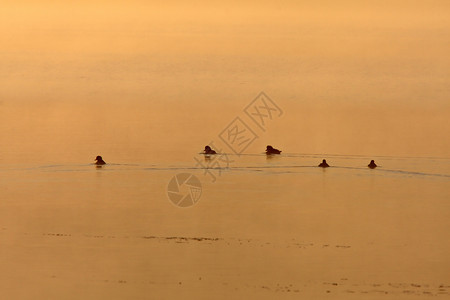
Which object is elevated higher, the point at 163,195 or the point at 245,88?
the point at 245,88

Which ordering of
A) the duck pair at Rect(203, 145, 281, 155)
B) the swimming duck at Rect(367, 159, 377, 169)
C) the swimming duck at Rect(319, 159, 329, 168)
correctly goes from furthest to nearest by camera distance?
the duck pair at Rect(203, 145, 281, 155) < the swimming duck at Rect(319, 159, 329, 168) < the swimming duck at Rect(367, 159, 377, 169)

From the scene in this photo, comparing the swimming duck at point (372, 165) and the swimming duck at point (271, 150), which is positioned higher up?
the swimming duck at point (271, 150)

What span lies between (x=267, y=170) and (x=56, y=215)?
7.01 meters

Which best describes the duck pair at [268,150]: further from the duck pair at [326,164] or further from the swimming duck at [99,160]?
the swimming duck at [99,160]

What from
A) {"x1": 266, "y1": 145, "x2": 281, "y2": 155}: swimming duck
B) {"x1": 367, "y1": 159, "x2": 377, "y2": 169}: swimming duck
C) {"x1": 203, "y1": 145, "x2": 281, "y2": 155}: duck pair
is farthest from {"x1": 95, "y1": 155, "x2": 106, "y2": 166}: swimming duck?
{"x1": 367, "y1": 159, "x2": 377, "y2": 169}: swimming duck

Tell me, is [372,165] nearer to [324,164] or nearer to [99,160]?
[324,164]

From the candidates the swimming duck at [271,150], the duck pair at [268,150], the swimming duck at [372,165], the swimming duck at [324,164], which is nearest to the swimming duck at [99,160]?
the duck pair at [268,150]

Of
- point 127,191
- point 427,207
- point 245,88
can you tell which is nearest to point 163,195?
point 127,191

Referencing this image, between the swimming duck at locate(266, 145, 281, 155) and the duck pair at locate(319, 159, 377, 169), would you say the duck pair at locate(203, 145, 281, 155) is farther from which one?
the duck pair at locate(319, 159, 377, 169)

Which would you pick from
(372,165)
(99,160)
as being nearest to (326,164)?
(372,165)

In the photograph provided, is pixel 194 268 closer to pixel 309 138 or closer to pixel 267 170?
pixel 267 170

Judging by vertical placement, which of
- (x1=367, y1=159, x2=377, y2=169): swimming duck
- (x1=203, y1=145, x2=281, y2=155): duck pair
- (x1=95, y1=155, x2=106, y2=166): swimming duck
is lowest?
(x1=367, y1=159, x2=377, y2=169): swimming duck

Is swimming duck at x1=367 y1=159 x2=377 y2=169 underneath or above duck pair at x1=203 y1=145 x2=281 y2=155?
underneath

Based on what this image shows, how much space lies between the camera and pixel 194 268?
2164 centimetres
